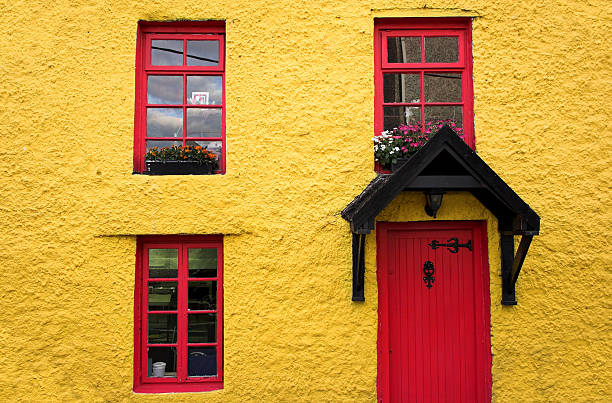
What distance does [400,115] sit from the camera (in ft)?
15.8

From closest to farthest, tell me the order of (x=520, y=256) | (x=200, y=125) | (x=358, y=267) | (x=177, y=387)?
(x=520, y=256) < (x=358, y=267) < (x=177, y=387) < (x=200, y=125)

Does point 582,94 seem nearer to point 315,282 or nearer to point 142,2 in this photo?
point 315,282

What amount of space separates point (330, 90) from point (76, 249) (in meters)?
3.25

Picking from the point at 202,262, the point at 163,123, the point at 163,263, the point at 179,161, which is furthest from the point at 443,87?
the point at 163,263

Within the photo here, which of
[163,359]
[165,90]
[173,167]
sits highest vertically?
[165,90]

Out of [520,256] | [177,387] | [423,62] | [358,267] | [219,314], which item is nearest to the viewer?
[520,256]

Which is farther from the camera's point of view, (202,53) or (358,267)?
(202,53)

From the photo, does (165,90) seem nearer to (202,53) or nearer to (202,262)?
(202,53)

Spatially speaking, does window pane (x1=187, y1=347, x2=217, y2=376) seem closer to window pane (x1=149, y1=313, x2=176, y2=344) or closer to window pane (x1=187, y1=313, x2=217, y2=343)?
window pane (x1=187, y1=313, x2=217, y2=343)

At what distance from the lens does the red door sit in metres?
4.53

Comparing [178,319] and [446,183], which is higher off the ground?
[446,183]

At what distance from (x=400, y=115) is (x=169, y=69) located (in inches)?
107

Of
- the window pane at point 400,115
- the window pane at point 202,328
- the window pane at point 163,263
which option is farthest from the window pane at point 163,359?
the window pane at point 400,115

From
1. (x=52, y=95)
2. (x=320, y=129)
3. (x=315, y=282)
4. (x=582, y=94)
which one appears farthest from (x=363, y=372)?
(x=52, y=95)
